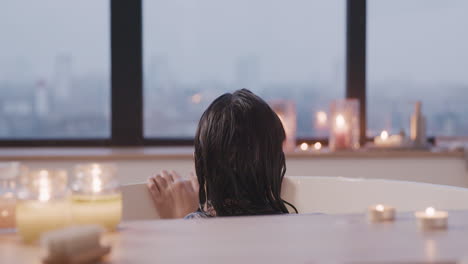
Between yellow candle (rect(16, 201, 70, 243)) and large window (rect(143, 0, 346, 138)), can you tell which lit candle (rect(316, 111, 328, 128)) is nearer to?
large window (rect(143, 0, 346, 138))

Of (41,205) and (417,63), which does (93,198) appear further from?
(417,63)

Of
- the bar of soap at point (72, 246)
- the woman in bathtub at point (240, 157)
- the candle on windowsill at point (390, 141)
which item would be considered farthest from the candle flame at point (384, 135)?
the bar of soap at point (72, 246)

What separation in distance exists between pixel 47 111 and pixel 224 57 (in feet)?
2.70

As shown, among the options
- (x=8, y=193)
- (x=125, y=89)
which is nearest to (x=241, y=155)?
(x=8, y=193)

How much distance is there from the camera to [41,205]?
898 mm

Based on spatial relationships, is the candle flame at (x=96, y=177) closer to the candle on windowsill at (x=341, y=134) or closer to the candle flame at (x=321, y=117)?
the candle on windowsill at (x=341, y=134)

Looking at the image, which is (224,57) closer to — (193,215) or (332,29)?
(332,29)

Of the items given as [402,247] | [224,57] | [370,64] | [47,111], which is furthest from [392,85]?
[402,247]

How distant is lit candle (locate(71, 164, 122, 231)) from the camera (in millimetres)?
949

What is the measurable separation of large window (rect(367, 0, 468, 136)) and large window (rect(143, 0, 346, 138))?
0.17 metres

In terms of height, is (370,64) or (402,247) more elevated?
(370,64)

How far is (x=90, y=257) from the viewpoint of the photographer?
2.60 feet

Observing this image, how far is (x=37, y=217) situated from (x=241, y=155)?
1.66 ft

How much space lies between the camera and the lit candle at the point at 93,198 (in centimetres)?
95
